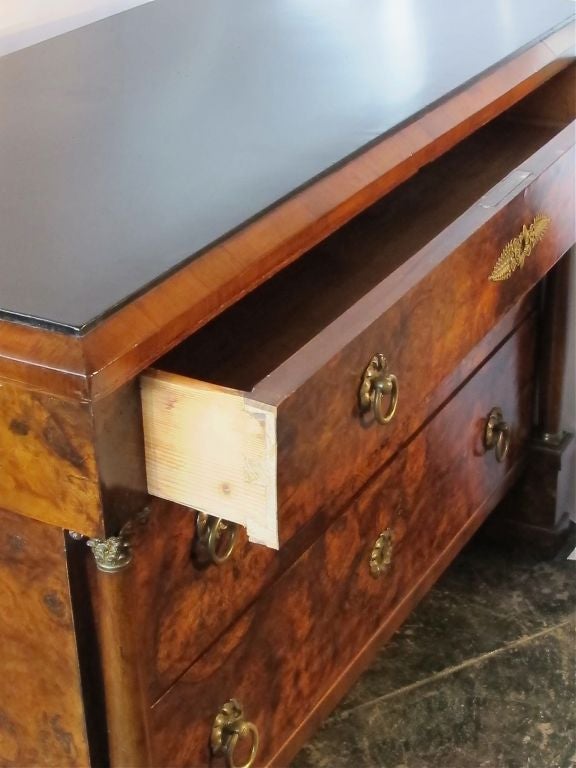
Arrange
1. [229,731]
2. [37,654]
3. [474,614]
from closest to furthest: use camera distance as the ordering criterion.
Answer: [37,654] → [229,731] → [474,614]

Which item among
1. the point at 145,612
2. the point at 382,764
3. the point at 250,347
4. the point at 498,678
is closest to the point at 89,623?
the point at 145,612

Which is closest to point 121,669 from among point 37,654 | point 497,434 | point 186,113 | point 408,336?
point 37,654

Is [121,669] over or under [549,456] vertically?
over

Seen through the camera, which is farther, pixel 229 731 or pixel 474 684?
pixel 474 684

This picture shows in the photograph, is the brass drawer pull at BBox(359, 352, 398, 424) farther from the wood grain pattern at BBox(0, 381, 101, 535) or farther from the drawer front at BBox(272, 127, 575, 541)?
the wood grain pattern at BBox(0, 381, 101, 535)

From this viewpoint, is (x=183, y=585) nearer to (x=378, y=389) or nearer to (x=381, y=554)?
(x=378, y=389)

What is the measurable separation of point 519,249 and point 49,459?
1.65 ft

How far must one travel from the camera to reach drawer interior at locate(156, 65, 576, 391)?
710 millimetres

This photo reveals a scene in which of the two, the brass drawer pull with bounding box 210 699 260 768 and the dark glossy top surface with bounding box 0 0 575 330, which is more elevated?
the dark glossy top surface with bounding box 0 0 575 330

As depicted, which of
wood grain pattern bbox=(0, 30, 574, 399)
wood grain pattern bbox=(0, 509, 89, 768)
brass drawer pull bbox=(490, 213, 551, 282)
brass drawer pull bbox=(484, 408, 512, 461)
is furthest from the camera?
brass drawer pull bbox=(484, 408, 512, 461)

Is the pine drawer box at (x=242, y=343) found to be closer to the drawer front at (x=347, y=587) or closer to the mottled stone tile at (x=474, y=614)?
the drawer front at (x=347, y=587)

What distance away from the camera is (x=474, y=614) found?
1.40m

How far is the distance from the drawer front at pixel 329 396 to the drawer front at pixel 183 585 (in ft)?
0.19

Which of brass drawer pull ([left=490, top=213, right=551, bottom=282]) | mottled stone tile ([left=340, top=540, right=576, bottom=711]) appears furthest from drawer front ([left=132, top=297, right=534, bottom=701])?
mottled stone tile ([left=340, top=540, right=576, bottom=711])
